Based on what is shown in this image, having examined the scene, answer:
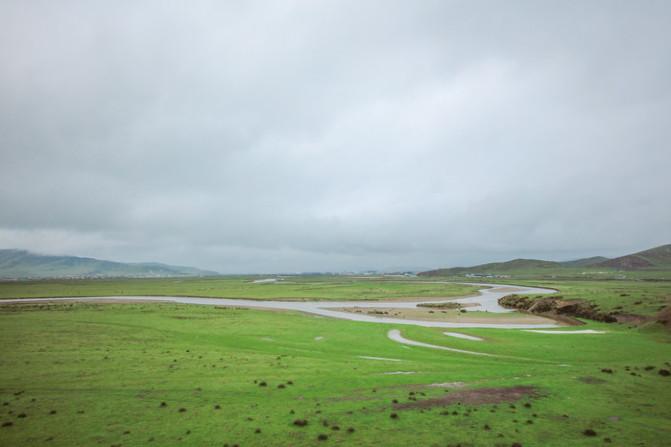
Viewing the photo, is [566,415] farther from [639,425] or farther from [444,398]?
[444,398]

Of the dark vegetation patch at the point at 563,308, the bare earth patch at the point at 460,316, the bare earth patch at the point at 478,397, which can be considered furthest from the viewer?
the bare earth patch at the point at 460,316

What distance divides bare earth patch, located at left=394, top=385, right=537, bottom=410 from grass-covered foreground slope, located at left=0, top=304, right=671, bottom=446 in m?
0.11

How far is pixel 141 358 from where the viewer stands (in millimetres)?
29969

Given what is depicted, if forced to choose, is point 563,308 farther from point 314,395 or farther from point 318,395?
point 314,395

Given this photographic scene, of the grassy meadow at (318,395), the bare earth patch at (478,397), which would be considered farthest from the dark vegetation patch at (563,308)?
the bare earth patch at (478,397)

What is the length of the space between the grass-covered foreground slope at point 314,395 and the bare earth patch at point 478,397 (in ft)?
0.37

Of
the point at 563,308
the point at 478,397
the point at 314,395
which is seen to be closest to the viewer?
the point at 478,397

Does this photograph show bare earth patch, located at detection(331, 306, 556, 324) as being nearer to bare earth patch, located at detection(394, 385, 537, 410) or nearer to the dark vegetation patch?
A: the dark vegetation patch

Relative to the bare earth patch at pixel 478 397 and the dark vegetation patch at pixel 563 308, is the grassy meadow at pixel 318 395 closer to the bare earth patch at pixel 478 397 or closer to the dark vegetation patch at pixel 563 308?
the bare earth patch at pixel 478 397

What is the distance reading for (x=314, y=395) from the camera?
21.0 meters

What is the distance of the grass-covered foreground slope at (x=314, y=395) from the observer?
1527 centimetres

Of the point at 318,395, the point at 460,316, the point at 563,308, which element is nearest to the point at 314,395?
the point at 318,395

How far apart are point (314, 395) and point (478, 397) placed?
938cm

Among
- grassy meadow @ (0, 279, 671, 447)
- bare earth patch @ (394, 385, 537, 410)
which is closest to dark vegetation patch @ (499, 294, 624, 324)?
grassy meadow @ (0, 279, 671, 447)
